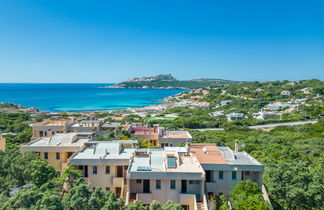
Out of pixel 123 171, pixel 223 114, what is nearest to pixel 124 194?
pixel 123 171

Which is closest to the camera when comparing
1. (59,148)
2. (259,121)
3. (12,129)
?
(59,148)

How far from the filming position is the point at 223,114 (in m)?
96.8

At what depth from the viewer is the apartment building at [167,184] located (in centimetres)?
1728

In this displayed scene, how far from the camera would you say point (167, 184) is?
17594mm

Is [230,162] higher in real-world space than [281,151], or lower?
higher

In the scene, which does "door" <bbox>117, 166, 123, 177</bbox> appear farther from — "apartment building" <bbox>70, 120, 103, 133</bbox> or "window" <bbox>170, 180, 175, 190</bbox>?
"apartment building" <bbox>70, 120, 103, 133</bbox>

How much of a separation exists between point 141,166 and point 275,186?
34.8ft

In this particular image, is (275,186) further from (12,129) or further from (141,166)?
(12,129)

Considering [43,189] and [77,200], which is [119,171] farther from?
[77,200]

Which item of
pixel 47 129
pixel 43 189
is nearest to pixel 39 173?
pixel 43 189

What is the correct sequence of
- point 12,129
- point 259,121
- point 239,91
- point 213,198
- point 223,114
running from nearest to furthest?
point 213,198 < point 12,129 < point 259,121 < point 223,114 < point 239,91

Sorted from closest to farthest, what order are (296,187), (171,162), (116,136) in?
(296,187)
(171,162)
(116,136)

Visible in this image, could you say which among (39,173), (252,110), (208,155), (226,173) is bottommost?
(252,110)

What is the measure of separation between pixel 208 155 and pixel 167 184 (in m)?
5.91
